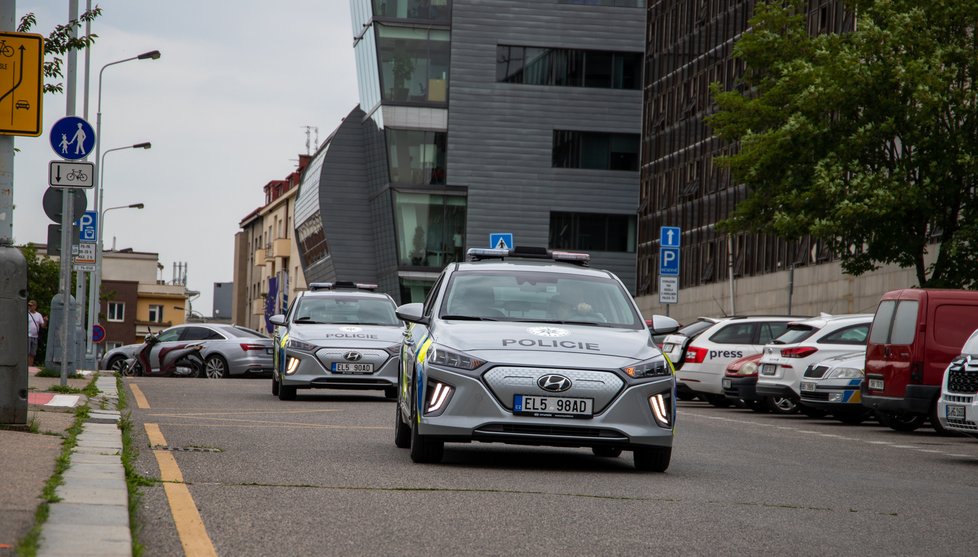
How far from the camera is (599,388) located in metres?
11.6

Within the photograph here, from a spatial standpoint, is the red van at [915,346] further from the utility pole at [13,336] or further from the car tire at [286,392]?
the utility pole at [13,336]

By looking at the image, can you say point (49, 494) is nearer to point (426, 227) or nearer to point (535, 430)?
point (535, 430)

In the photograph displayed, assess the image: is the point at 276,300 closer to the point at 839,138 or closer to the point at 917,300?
the point at 839,138

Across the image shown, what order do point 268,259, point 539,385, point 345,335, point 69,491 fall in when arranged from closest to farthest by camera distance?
point 69,491 → point 539,385 → point 345,335 → point 268,259

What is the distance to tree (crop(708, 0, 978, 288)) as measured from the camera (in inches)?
1247

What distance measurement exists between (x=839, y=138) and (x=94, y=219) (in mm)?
15901

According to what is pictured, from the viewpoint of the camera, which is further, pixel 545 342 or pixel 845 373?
pixel 845 373

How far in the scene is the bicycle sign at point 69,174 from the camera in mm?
20219

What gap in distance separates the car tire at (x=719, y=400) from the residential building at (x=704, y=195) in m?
18.1

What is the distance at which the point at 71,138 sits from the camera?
21391 mm

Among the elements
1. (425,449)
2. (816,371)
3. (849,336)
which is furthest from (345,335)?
(425,449)

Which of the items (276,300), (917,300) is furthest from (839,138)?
(276,300)

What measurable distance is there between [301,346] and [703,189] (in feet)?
145

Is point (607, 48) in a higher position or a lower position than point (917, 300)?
higher
